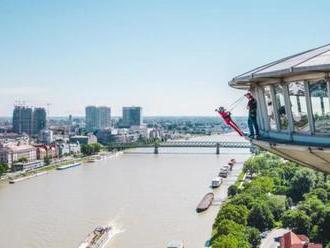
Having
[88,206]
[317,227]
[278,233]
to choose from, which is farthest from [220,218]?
[88,206]

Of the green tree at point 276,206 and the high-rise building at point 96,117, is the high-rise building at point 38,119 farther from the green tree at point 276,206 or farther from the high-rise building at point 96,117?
the green tree at point 276,206

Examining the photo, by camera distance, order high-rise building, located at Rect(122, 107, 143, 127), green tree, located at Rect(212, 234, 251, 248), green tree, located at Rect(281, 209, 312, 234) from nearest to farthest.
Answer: green tree, located at Rect(212, 234, 251, 248) < green tree, located at Rect(281, 209, 312, 234) < high-rise building, located at Rect(122, 107, 143, 127)

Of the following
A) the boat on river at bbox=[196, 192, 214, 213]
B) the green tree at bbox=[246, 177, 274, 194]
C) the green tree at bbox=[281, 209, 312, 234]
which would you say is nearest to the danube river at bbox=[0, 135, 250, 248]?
the boat on river at bbox=[196, 192, 214, 213]

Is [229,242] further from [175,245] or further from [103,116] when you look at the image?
[103,116]

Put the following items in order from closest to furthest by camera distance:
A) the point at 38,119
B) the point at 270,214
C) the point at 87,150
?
1. the point at 270,214
2. the point at 87,150
3. the point at 38,119

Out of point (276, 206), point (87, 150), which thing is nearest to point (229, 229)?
point (276, 206)

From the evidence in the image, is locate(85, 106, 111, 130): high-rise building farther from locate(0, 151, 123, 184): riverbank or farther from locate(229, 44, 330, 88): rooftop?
locate(229, 44, 330, 88): rooftop

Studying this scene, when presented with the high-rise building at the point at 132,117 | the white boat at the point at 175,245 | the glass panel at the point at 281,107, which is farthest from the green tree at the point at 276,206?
the high-rise building at the point at 132,117
